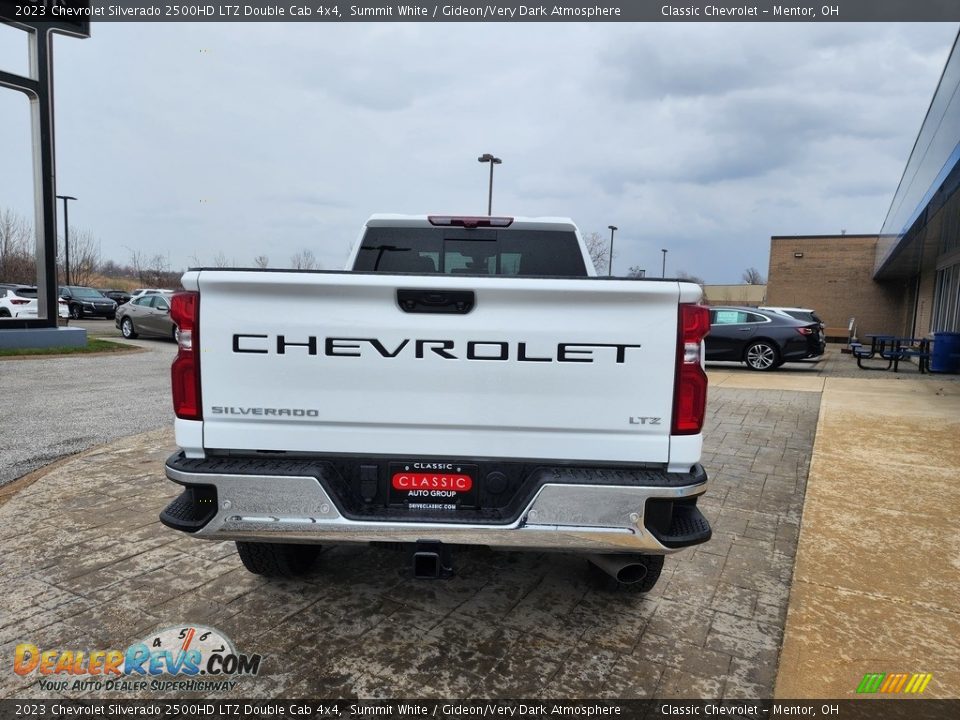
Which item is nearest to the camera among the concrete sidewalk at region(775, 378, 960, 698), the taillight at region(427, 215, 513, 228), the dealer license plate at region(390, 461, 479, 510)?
the dealer license plate at region(390, 461, 479, 510)

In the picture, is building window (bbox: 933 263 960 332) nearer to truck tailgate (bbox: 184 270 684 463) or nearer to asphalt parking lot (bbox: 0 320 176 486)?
truck tailgate (bbox: 184 270 684 463)

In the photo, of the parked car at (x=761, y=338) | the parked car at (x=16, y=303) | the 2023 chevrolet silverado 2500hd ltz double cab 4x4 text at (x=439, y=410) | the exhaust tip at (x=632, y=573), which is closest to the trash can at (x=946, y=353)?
the parked car at (x=761, y=338)

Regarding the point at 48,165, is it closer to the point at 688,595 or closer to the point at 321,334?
the point at 321,334

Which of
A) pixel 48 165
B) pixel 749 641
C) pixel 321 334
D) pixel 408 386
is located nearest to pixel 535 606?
pixel 749 641

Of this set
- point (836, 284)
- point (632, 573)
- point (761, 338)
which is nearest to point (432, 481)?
point (632, 573)

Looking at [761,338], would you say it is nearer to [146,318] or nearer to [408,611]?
[408,611]

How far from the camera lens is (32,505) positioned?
4.29m

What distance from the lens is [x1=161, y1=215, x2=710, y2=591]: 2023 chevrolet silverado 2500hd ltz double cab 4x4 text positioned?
2350mm

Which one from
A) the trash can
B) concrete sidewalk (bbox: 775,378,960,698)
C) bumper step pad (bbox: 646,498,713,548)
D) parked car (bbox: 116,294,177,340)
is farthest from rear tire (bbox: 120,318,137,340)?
the trash can

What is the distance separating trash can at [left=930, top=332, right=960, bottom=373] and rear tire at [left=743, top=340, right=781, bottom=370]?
3.42m

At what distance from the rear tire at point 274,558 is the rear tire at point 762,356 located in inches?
557

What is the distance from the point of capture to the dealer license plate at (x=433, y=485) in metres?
2.46

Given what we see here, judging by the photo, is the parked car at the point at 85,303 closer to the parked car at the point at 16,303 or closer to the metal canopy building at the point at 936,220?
the parked car at the point at 16,303

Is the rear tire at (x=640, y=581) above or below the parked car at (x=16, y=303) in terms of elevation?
below
